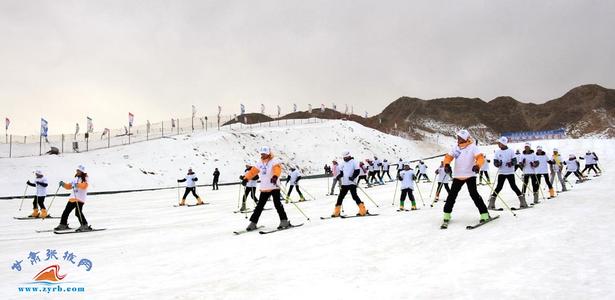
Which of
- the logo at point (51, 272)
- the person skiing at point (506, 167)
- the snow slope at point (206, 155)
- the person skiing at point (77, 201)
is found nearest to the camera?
the logo at point (51, 272)

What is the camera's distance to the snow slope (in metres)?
40.9

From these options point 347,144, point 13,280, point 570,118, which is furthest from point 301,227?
point 570,118

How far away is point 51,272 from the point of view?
672 cm

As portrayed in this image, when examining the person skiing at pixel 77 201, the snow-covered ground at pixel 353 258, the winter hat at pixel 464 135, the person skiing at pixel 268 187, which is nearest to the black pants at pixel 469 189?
the snow-covered ground at pixel 353 258

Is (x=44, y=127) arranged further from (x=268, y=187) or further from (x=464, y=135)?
(x=464, y=135)

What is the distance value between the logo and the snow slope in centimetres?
3220

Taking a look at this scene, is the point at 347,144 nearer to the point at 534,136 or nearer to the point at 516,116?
the point at 534,136

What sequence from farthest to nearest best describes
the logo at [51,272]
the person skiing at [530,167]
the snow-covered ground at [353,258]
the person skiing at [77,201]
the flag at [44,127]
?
the flag at [44,127] < the person skiing at [530,167] < the person skiing at [77,201] < the logo at [51,272] < the snow-covered ground at [353,258]

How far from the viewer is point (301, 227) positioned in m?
11.0

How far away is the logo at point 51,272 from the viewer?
574cm

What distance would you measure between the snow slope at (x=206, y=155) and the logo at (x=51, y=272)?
32202 mm

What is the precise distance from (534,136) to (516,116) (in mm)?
123316

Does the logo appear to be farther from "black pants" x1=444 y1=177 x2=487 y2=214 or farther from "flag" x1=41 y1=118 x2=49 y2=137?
"flag" x1=41 y1=118 x2=49 y2=137

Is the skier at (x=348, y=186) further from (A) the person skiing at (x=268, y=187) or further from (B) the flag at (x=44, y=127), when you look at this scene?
(B) the flag at (x=44, y=127)
